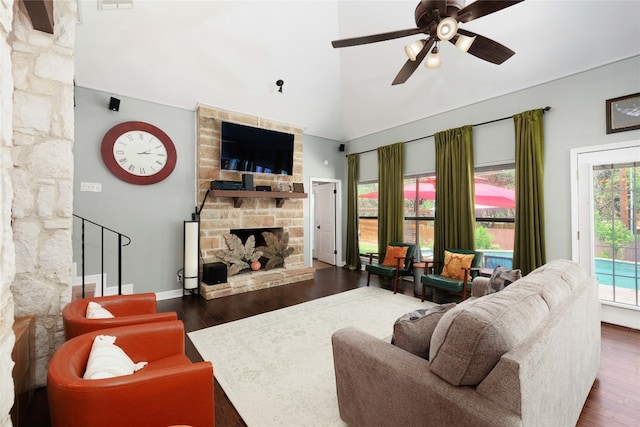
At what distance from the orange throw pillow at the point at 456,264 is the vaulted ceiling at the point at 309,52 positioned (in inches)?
93.7

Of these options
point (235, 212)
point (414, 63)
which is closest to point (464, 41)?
point (414, 63)

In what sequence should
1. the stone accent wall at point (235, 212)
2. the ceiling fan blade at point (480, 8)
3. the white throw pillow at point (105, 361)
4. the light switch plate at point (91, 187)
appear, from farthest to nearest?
the stone accent wall at point (235, 212) → the light switch plate at point (91, 187) → the ceiling fan blade at point (480, 8) → the white throw pillow at point (105, 361)

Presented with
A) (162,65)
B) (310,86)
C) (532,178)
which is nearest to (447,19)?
(532,178)

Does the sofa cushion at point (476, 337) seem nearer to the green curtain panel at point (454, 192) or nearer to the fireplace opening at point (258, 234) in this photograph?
the green curtain panel at point (454, 192)

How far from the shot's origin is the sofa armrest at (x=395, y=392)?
3.46 feet

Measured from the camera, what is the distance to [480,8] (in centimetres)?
206

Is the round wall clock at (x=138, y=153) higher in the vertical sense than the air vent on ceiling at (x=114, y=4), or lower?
lower

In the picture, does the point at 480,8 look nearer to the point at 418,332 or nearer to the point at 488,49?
the point at 488,49

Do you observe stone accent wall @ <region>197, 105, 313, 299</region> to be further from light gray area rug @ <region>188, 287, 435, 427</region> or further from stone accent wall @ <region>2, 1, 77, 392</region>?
stone accent wall @ <region>2, 1, 77, 392</region>

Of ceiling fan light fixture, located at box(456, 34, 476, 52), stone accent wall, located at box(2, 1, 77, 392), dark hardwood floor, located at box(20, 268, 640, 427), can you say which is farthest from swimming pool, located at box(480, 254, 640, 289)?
stone accent wall, located at box(2, 1, 77, 392)

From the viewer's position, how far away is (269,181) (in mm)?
5227

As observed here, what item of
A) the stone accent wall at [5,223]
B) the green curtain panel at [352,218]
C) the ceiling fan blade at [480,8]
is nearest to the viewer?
the stone accent wall at [5,223]

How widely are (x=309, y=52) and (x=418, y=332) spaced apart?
4.12m

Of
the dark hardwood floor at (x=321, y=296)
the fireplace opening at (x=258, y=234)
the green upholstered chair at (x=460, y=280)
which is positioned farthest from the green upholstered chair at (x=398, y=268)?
the fireplace opening at (x=258, y=234)
